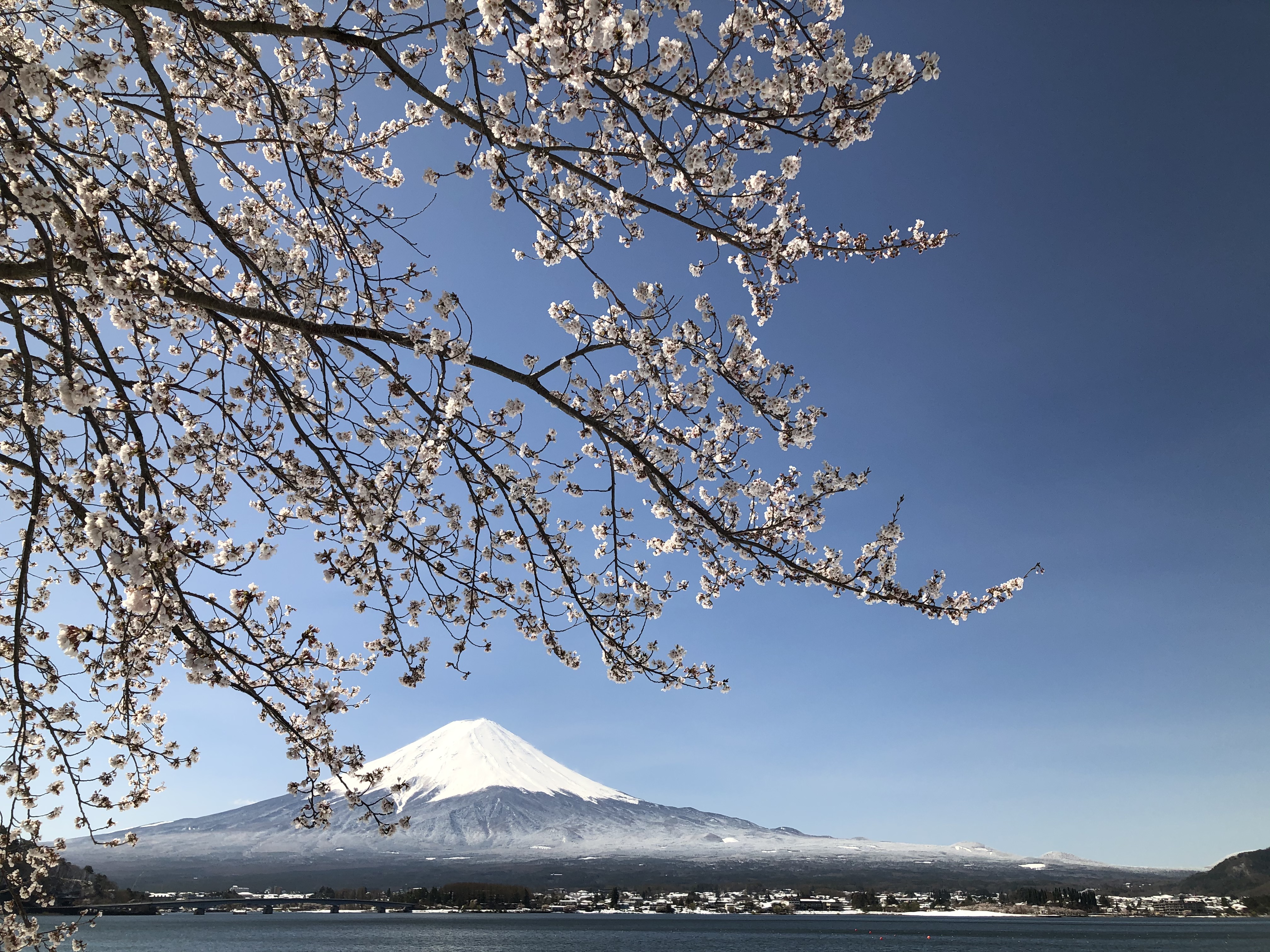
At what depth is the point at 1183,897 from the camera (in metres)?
161

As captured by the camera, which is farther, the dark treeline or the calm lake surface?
the dark treeline

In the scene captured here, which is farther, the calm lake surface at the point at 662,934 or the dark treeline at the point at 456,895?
the dark treeline at the point at 456,895

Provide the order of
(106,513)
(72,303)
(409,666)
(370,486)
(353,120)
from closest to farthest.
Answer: (106,513) → (72,303) → (370,486) → (409,666) → (353,120)

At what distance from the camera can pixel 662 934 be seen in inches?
3342

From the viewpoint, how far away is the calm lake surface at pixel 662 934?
221 feet

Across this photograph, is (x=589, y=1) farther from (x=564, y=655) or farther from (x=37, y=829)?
(x=37, y=829)

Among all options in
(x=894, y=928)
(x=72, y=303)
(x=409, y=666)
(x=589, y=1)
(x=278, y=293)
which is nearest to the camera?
(x=589, y=1)

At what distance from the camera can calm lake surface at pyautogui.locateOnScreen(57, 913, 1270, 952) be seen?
2650 inches

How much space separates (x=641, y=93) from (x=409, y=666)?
353 cm

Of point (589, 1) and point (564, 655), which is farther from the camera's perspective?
point (564, 655)

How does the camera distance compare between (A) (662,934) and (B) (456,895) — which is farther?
(B) (456,895)

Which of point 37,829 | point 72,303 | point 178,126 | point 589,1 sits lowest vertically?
point 37,829

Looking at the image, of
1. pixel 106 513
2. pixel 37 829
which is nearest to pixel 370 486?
pixel 106 513

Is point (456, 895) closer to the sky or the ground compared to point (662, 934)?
closer to the ground
